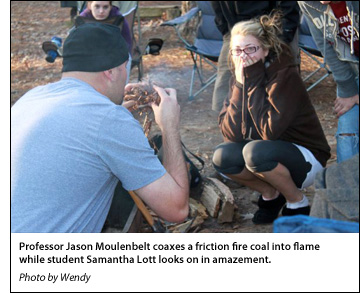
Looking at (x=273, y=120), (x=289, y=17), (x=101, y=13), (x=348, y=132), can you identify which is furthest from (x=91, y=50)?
(x=101, y=13)

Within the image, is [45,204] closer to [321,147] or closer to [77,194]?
[77,194]

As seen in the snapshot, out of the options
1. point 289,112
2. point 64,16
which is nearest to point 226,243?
point 289,112

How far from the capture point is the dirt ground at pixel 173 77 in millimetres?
4578

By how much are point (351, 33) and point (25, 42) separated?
8.08 metres

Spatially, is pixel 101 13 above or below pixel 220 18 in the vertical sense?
below

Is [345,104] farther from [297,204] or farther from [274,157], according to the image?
[297,204]

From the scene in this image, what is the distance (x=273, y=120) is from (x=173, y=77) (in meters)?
4.29

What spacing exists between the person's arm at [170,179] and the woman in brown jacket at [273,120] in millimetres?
1012

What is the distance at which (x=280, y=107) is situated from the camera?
12.3 ft

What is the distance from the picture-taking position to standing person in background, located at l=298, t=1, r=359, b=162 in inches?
140

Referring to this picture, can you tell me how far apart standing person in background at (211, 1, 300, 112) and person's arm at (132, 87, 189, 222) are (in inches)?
97.1

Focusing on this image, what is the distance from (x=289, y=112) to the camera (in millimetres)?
3742

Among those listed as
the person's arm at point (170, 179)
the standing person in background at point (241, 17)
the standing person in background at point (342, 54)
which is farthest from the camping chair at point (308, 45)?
the person's arm at point (170, 179)

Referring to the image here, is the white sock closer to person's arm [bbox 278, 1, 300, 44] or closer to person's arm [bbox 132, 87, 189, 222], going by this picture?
person's arm [bbox 132, 87, 189, 222]
